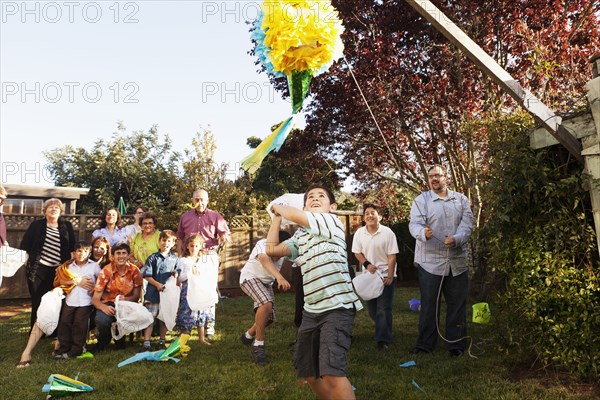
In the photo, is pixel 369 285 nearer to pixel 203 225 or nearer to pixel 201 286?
pixel 201 286

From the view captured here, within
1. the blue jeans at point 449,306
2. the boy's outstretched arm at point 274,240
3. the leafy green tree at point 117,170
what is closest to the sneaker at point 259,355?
the blue jeans at point 449,306

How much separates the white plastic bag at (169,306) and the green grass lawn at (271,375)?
0.37 meters

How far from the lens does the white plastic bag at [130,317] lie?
15.5 feet

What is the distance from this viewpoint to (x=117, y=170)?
22281 mm

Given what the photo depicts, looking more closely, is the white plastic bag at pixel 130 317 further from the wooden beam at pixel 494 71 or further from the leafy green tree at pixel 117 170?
the leafy green tree at pixel 117 170

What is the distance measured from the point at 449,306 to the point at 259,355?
177 centimetres

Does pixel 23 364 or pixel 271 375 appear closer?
pixel 271 375

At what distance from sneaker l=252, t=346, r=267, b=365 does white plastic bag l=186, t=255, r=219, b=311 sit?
3.59ft

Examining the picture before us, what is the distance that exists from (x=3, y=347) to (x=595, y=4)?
9.07m

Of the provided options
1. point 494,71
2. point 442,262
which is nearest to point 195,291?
point 442,262

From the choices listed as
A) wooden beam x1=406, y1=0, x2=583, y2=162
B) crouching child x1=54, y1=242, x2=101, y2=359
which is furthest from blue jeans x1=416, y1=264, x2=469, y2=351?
crouching child x1=54, y1=242, x2=101, y2=359

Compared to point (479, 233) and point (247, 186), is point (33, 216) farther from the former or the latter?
point (479, 233)

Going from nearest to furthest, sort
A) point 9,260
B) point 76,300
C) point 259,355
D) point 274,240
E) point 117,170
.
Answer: point 274,240
point 259,355
point 76,300
point 9,260
point 117,170

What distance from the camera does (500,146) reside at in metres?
3.74
